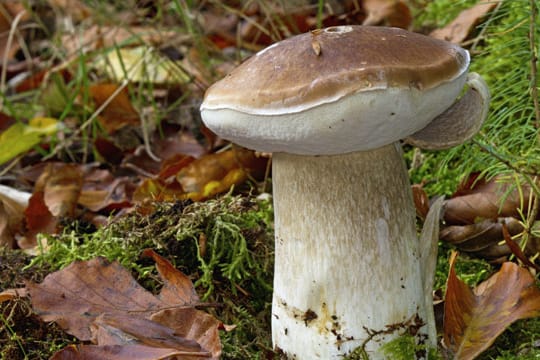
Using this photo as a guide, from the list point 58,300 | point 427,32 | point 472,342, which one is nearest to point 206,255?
point 58,300

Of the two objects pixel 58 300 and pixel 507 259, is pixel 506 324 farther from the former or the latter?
pixel 58 300

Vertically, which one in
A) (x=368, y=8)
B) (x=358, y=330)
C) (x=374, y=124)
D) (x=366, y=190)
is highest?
(x=374, y=124)

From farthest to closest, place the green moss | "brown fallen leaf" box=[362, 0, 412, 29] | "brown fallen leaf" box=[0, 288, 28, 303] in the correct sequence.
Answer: "brown fallen leaf" box=[362, 0, 412, 29] < the green moss < "brown fallen leaf" box=[0, 288, 28, 303]

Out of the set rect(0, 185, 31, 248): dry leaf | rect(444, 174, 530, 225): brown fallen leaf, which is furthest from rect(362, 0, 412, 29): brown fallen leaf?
rect(0, 185, 31, 248): dry leaf

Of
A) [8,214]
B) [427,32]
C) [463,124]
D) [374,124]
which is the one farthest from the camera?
[427,32]

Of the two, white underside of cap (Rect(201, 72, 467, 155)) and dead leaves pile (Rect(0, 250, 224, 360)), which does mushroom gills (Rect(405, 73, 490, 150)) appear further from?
dead leaves pile (Rect(0, 250, 224, 360))

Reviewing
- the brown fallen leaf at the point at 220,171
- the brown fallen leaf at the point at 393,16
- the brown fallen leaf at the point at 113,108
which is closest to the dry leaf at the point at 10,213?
the brown fallen leaf at the point at 220,171

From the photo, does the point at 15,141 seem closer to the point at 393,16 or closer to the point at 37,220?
the point at 37,220
